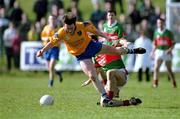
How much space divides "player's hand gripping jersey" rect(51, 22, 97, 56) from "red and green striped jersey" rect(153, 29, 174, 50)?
32.7ft

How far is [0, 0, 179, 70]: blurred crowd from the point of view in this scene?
33.1 m

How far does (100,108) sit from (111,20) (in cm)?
351

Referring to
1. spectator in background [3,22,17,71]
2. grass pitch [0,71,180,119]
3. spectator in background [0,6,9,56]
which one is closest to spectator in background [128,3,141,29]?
spectator in background [3,22,17,71]

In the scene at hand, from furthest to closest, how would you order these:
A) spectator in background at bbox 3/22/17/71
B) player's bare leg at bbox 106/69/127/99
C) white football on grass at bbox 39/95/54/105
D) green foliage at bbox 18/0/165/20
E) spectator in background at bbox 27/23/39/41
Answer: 1. green foliage at bbox 18/0/165/20
2. spectator in background at bbox 3/22/17/71
3. spectator in background at bbox 27/23/39/41
4. player's bare leg at bbox 106/69/127/99
5. white football on grass at bbox 39/95/54/105

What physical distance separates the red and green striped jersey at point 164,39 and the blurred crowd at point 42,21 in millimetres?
5850

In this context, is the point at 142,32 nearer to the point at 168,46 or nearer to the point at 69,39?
the point at 168,46

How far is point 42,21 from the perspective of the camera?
1346 inches

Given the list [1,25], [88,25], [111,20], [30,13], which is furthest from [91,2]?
[88,25]

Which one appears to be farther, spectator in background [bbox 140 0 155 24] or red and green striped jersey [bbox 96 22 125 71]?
spectator in background [bbox 140 0 155 24]

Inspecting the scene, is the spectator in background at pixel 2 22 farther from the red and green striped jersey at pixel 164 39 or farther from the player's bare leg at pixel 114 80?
the player's bare leg at pixel 114 80

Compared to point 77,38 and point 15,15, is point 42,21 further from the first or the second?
point 77,38

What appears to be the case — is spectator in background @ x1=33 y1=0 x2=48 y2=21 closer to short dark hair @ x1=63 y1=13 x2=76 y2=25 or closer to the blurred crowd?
the blurred crowd

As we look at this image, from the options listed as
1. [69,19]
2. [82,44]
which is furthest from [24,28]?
[69,19]

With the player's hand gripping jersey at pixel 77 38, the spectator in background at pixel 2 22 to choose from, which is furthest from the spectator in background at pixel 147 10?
the player's hand gripping jersey at pixel 77 38
